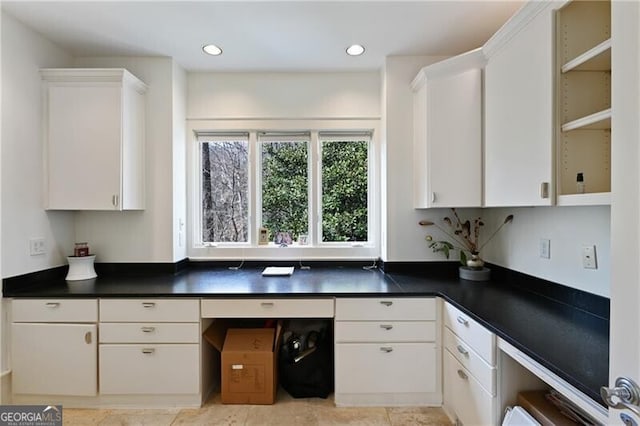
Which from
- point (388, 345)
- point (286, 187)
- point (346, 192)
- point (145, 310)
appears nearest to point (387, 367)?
point (388, 345)

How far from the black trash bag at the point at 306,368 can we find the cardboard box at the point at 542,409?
3.90ft

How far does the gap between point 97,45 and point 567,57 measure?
119 inches

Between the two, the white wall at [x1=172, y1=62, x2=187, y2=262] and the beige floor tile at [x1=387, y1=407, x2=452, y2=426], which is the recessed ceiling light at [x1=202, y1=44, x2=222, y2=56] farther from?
the beige floor tile at [x1=387, y1=407, x2=452, y2=426]

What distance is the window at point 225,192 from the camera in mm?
2918

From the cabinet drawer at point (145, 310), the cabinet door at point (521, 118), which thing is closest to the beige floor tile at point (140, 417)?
the cabinet drawer at point (145, 310)

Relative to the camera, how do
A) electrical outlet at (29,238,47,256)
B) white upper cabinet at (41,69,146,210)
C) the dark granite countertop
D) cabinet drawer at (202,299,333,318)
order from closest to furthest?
the dark granite countertop → cabinet drawer at (202,299,333,318) → electrical outlet at (29,238,47,256) → white upper cabinet at (41,69,146,210)

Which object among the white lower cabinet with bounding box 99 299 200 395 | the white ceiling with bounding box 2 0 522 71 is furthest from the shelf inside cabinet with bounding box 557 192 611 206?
the white lower cabinet with bounding box 99 299 200 395

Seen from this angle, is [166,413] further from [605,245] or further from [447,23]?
[447,23]

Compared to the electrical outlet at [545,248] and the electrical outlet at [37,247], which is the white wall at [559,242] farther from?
the electrical outlet at [37,247]

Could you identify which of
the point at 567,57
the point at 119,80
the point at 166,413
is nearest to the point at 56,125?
the point at 119,80

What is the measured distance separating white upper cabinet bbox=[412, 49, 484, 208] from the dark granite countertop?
60 centimetres

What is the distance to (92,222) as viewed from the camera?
2.59m

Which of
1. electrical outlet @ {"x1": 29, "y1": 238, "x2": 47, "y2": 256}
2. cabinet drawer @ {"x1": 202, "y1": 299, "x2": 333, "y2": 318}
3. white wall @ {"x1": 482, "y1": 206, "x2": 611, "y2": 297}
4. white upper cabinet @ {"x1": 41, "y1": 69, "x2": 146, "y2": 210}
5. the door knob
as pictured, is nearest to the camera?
the door knob

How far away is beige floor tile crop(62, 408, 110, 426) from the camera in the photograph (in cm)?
195
